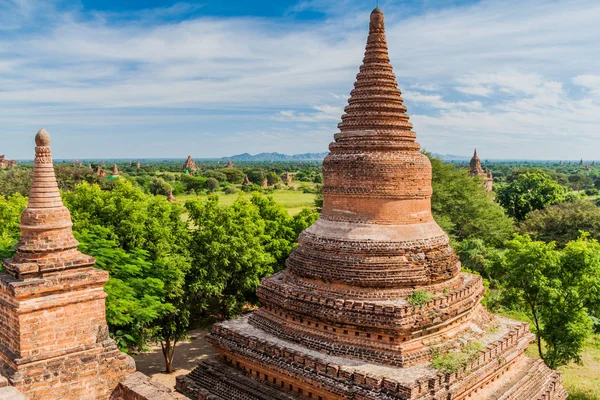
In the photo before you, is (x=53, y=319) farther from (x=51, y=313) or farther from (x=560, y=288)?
(x=560, y=288)

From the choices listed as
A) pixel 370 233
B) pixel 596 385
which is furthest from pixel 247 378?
pixel 596 385

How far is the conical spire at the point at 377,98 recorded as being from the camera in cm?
1405

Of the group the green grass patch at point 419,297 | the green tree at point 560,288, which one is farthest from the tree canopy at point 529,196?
the green grass patch at point 419,297

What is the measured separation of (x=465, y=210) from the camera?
35.7 m

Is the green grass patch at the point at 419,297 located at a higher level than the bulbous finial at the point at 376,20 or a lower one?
lower

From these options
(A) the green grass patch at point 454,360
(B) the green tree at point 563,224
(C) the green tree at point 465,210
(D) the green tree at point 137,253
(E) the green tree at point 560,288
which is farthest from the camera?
(B) the green tree at point 563,224

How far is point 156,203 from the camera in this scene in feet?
71.9

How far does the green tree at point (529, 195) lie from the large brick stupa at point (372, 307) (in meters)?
38.2

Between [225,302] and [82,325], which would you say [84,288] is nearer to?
[82,325]

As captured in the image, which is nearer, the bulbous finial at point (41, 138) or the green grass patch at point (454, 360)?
the bulbous finial at point (41, 138)

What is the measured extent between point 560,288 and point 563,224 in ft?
66.5

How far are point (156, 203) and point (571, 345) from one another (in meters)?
17.8

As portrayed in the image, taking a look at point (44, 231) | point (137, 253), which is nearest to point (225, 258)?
point (137, 253)

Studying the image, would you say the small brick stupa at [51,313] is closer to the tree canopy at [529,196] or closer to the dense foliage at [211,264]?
the dense foliage at [211,264]
